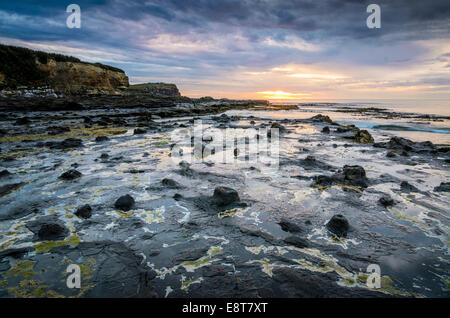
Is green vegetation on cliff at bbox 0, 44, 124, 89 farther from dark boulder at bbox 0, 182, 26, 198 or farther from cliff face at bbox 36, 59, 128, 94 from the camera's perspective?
dark boulder at bbox 0, 182, 26, 198

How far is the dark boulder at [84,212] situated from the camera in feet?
15.6

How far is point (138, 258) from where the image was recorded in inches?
142

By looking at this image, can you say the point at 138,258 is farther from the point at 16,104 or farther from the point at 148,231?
the point at 16,104

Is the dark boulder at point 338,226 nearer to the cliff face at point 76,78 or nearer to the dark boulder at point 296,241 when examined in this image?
the dark boulder at point 296,241

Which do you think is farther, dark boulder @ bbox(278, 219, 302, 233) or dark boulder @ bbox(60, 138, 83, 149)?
→ dark boulder @ bbox(60, 138, 83, 149)

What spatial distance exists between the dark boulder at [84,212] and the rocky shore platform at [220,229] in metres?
0.02

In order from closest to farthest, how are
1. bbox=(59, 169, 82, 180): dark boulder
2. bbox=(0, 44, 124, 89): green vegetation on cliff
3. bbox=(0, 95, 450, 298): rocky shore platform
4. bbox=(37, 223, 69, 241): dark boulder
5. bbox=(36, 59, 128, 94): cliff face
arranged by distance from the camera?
1. bbox=(0, 95, 450, 298): rocky shore platform
2. bbox=(37, 223, 69, 241): dark boulder
3. bbox=(59, 169, 82, 180): dark boulder
4. bbox=(0, 44, 124, 89): green vegetation on cliff
5. bbox=(36, 59, 128, 94): cliff face

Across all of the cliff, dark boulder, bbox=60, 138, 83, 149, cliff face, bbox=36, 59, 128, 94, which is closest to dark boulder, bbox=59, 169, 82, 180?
dark boulder, bbox=60, 138, 83, 149

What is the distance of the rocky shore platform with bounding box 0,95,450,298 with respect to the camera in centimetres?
314

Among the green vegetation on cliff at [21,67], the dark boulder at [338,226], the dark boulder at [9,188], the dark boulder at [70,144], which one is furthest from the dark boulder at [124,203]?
the green vegetation on cliff at [21,67]

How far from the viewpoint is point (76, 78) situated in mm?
53156

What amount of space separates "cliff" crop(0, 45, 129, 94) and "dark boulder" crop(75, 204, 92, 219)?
46.0 meters

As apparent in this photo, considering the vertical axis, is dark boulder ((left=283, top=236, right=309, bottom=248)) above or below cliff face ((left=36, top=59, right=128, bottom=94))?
below

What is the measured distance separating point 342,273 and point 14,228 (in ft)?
18.3
